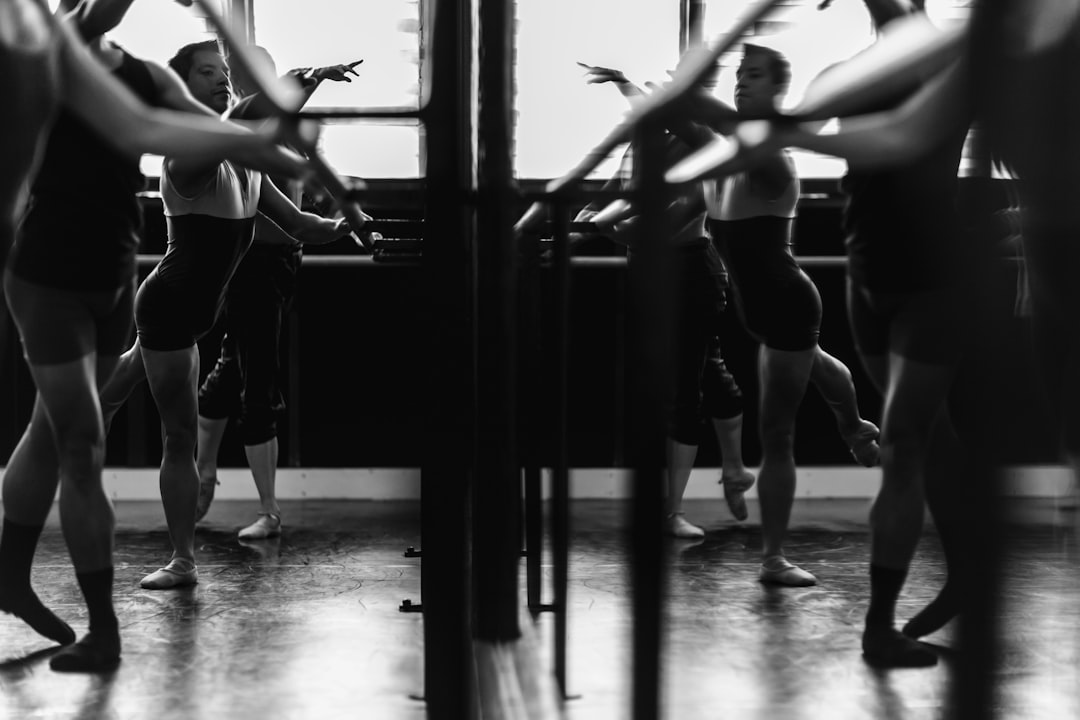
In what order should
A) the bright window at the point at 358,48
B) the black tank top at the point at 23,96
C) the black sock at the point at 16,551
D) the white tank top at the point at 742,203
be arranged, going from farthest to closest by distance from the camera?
the bright window at the point at 358,48 → the white tank top at the point at 742,203 → the black sock at the point at 16,551 → the black tank top at the point at 23,96

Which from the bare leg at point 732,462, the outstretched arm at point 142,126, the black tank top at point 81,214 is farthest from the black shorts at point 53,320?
the bare leg at point 732,462

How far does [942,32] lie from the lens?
35.4 inches

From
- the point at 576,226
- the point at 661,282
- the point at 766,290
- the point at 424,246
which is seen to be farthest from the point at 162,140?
the point at 766,290

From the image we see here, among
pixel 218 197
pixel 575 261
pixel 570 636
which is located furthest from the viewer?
pixel 575 261

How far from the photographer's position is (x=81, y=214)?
58.6 inches

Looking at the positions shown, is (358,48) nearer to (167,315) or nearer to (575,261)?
(167,315)

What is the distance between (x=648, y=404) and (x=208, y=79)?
6.70ft

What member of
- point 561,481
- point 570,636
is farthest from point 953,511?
point 570,636

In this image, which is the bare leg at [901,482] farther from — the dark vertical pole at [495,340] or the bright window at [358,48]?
the bright window at [358,48]

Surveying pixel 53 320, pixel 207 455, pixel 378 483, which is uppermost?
pixel 53 320

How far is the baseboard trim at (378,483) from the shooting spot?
4094mm

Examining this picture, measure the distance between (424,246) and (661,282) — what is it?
0.99ft

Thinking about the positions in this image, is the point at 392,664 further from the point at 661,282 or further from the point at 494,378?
the point at 661,282

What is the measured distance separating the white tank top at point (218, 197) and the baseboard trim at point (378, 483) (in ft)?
6.15
